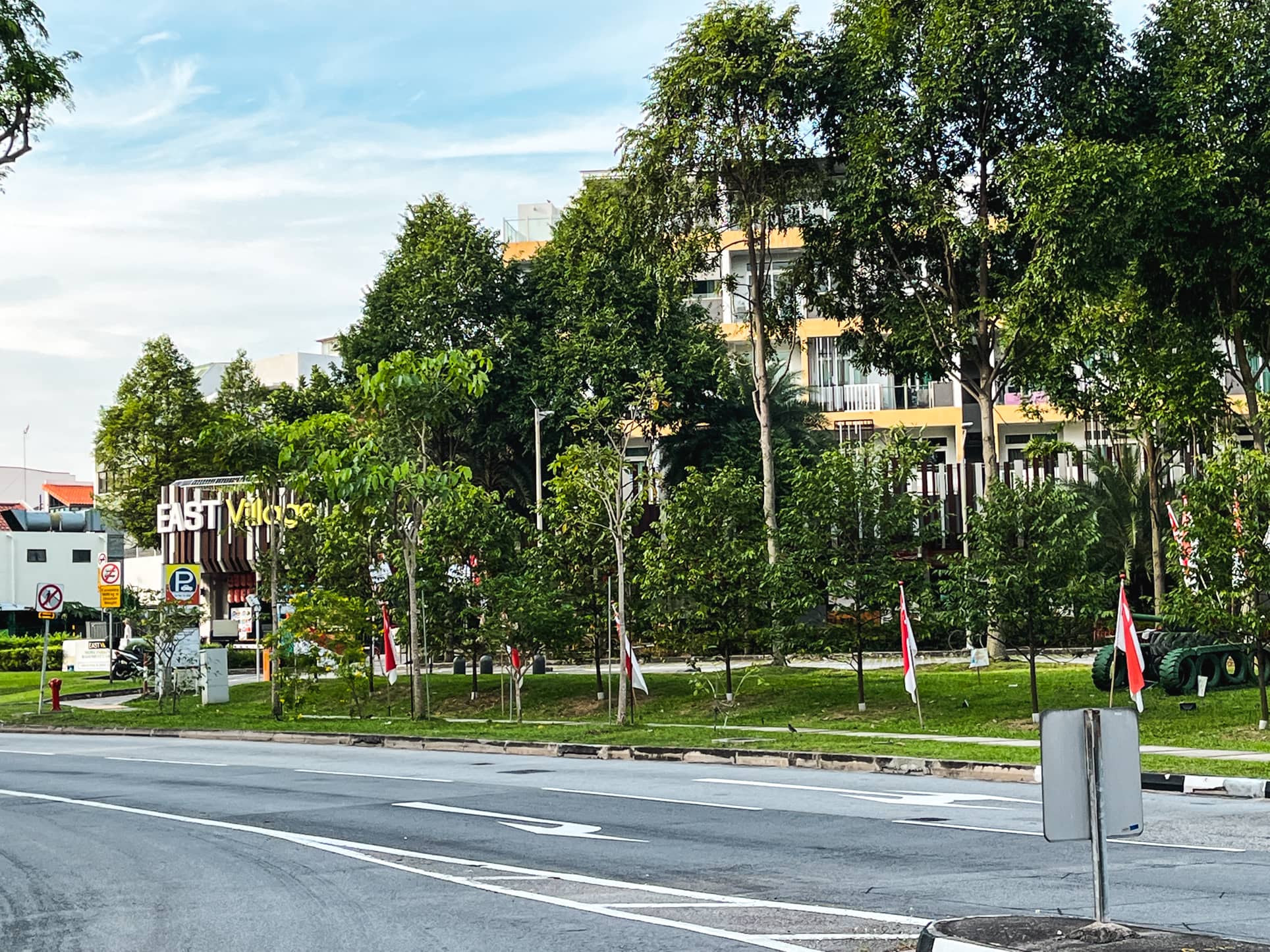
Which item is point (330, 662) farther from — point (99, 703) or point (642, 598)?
point (99, 703)

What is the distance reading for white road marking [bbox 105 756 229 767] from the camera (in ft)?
73.8

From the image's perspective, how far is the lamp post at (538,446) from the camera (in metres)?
50.3

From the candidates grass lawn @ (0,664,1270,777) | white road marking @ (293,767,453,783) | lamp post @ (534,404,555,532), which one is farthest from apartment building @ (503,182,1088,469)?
white road marking @ (293,767,453,783)

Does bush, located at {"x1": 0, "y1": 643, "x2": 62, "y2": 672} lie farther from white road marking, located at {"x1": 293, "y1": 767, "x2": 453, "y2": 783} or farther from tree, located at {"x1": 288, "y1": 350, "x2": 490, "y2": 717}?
white road marking, located at {"x1": 293, "y1": 767, "x2": 453, "y2": 783}

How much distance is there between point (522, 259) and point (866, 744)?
48137 millimetres

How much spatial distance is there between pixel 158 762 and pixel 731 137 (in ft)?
64.5

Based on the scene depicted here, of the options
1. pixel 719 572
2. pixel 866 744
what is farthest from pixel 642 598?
pixel 866 744

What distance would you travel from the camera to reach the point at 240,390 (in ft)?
248

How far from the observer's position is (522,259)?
220 ft

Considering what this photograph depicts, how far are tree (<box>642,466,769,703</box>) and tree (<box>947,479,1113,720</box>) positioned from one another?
495cm

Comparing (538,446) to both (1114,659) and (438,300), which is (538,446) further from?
(1114,659)

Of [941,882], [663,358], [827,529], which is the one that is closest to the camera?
[941,882]

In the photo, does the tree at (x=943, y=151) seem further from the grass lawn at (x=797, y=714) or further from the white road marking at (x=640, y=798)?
the white road marking at (x=640, y=798)

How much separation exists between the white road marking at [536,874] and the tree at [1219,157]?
75.1 ft
